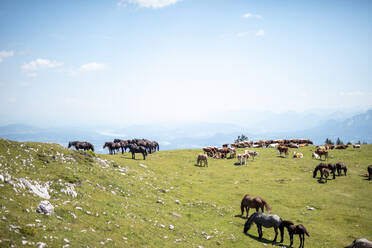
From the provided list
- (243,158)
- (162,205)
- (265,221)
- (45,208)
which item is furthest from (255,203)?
(243,158)

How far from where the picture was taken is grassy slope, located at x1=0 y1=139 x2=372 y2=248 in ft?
40.3

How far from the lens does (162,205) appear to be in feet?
70.3

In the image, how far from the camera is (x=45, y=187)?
51.4 ft

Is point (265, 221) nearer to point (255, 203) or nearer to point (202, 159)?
point (255, 203)

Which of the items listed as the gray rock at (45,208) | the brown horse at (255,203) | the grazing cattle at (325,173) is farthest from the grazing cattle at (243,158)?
the gray rock at (45,208)

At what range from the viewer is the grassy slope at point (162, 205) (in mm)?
12297

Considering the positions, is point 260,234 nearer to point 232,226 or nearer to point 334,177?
point 232,226

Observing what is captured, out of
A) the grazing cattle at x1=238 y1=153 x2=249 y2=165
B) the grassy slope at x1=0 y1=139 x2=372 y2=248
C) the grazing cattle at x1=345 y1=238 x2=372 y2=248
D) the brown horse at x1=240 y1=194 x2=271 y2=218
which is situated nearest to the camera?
the grassy slope at x1=0 y1=139 x2=372 y2=248

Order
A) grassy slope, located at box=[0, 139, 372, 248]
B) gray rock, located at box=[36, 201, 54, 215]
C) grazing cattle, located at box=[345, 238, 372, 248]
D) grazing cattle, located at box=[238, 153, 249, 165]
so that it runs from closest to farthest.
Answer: grassy slope, located at box=[0, 139, 372, 248] → gray rock, located at box=[36, 201, 54, 215] → grazing cattle, located at box=[345, 238, 372, 248] → grazing cattle, located at box=[238, 153, 249, 165]

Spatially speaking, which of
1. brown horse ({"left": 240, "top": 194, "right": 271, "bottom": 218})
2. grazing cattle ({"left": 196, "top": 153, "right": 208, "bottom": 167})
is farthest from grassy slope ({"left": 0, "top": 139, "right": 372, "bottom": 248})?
grazing cattle ({"left": 196, "top": 153, "right": 208, "bottom": 167})

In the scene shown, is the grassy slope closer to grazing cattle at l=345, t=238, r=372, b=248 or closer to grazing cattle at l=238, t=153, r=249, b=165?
grazing cattle at l=345, t=238, r=372, b=248

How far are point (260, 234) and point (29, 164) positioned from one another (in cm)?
1918

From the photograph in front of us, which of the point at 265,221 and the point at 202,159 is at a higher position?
the point at 202,159

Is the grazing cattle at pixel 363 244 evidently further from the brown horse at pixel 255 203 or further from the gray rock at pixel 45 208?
the gray rock at pixel 45 208
